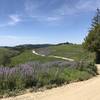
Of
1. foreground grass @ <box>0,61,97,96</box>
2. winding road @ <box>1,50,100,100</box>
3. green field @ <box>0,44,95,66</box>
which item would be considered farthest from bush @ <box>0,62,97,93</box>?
green field @ <box>0,44,95,66</box>

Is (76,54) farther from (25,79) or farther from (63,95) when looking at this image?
(63,95)

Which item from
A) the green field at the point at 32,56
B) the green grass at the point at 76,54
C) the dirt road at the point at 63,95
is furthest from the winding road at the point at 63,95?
the green grass at the point at 76,54

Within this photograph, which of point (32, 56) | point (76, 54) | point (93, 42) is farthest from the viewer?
point (76, 54)

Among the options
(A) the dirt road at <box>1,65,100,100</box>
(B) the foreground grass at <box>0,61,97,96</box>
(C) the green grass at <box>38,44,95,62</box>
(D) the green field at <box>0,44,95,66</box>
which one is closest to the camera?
(A) the dirt road at <box>1,65,100,100</box>

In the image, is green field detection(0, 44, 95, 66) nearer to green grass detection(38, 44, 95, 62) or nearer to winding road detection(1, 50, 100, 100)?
green grass detection(38, 44, 95, 62)

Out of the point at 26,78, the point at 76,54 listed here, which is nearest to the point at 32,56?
the point at 76,54

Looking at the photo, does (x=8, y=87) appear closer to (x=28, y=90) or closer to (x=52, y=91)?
(x=28, y=90)

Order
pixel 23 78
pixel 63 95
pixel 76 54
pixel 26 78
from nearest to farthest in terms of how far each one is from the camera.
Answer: pixel 63 95 < pixel 23 78 < pixel 26 78 < pixel 76 54

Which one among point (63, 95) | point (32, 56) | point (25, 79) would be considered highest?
point (25, 79)

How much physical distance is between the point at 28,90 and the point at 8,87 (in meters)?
0.84

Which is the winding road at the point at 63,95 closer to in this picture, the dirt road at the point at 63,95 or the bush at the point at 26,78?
the dirt road at the point at 63,95

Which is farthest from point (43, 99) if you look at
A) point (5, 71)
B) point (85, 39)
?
point (85, 39)

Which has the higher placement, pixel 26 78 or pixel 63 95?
pixel 26 78

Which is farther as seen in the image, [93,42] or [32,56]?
[32,56]
